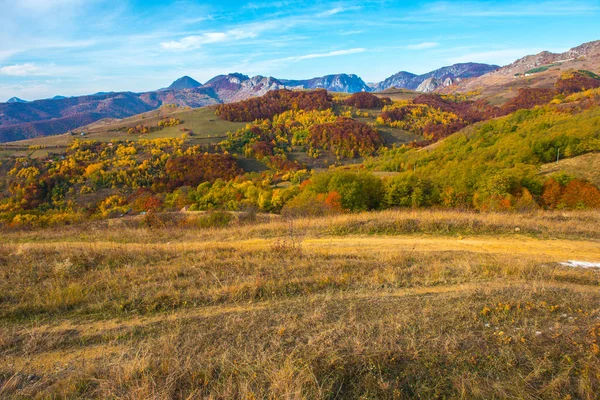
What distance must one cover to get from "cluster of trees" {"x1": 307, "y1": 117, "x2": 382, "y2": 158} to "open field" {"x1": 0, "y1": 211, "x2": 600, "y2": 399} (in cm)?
14355

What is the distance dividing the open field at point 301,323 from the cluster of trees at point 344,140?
471ft

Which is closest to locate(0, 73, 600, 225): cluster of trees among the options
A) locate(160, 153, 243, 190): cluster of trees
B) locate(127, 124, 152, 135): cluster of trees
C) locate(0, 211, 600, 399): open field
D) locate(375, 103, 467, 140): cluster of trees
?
locate(160, 153, 243, 190): cluster of trees

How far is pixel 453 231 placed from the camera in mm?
13625

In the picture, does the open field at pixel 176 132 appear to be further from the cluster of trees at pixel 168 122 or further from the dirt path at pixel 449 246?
the dirt path at pixel 449 246

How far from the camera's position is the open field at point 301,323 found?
166 inches

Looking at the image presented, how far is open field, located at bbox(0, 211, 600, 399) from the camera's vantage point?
4.23 m

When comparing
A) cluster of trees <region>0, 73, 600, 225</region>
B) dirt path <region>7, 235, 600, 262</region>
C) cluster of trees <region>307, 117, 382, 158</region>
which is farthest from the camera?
cluster of trees <region>307, 117, 382, 158</region>

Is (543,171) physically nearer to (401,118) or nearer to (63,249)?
(63,249)

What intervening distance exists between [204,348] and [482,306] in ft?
17.6

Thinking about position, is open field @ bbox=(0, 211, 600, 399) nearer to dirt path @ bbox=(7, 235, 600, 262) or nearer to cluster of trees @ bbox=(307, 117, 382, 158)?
dirt path @ bbox=(7, 235, 600, 262)

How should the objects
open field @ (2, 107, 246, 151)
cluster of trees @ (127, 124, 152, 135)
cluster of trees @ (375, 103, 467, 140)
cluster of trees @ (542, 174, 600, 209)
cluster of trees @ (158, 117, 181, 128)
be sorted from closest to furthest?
cluster of trees @ (542, 174, 600, 209) < open field @ (2, 107, 246, 151) < cluster of trees @ (127, 124, 152, 135) < cluster of trees @ (375, 103, 467, 140) < cluster of trees @ (158, 117, 181, 128)

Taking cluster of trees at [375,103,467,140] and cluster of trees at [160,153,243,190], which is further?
cluster of trees at [375,103,467,140]

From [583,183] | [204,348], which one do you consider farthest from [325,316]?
[583,183]

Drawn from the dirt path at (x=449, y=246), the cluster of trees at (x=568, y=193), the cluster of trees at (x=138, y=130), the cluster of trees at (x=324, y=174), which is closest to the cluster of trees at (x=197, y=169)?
the cluster of trees at (x=324, y=174)
